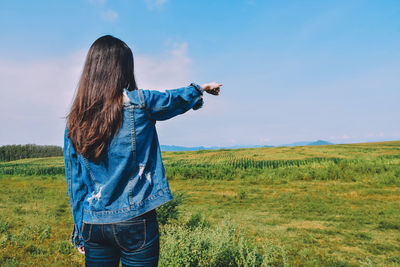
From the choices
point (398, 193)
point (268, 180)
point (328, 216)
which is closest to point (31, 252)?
point (328, 216)

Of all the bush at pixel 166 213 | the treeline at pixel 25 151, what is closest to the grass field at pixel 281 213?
the bush at pixel 166 213

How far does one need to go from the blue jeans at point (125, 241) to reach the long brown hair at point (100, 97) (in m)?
0.41

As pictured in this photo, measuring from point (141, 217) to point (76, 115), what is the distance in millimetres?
700

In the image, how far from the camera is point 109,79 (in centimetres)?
160

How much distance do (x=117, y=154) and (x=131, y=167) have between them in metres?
0.11

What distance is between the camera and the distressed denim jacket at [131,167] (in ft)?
5.14

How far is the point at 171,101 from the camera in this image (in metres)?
1.66

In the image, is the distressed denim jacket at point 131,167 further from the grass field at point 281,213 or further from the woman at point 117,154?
the grass field at point 281,213

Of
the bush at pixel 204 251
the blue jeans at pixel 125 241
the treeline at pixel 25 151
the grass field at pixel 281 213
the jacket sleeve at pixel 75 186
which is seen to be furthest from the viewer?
the treeline at pixel 25 151

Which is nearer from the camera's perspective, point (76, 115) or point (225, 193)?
point (76, 115)

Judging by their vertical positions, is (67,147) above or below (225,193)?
above

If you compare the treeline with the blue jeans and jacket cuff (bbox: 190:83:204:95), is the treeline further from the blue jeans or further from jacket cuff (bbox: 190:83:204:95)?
A: jacket cuff (bbox: 190:83:204:95)

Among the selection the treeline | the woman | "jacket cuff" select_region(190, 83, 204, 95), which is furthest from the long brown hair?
the treeline

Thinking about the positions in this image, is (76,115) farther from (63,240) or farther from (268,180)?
(268,180)
